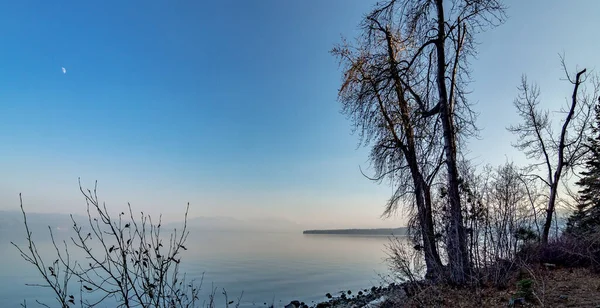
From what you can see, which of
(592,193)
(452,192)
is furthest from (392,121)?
(592,193)

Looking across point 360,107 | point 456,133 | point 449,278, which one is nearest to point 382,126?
point 360,107

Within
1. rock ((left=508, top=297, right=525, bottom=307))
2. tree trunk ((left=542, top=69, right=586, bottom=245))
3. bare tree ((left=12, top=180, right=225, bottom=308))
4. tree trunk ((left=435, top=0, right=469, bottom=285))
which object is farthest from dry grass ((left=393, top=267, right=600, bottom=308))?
tree trunk ((left=542, top=69, right=586, bottom=245))

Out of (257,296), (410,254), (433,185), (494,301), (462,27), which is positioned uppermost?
(462,27)

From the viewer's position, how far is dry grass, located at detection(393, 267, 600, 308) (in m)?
5.29

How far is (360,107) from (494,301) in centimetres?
648

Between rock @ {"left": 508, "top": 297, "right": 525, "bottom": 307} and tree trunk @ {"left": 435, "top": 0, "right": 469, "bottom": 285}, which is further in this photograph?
tree trunk @ {"left": 435, "top": 0, "right": 469, "bottom": 285}

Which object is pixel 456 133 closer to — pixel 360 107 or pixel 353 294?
pixel 360 107

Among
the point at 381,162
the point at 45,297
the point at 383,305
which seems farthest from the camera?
the point at 45,297

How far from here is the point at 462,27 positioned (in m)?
9.26

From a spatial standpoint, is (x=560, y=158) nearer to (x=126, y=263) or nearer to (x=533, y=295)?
(x=533, y=295)

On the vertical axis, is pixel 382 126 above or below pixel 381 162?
above

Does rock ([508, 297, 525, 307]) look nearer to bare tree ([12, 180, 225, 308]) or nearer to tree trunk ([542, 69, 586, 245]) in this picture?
bare tree ([12, 180, 225, 308])

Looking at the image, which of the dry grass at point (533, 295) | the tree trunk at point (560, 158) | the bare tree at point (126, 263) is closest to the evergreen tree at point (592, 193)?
the tree trunk at point (560, 158)

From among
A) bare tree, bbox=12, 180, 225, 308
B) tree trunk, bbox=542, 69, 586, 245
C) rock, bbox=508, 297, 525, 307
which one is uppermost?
tree trunk, bbox=542, 69, 586, 245
